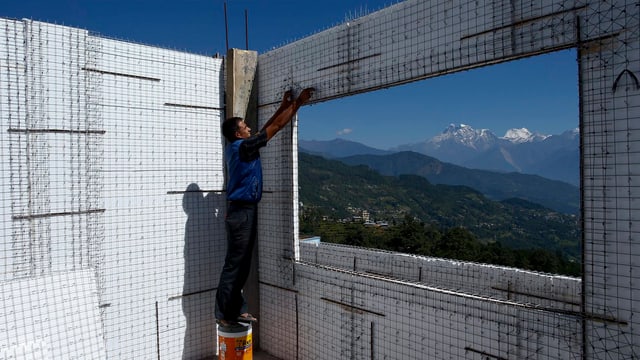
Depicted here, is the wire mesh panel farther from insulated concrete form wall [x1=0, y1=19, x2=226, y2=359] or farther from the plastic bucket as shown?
insulated concrete form wall [x1=0, y1=19, x2=226, y2=359]

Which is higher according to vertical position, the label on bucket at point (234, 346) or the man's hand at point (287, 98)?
the man's hand at point (287, 98)

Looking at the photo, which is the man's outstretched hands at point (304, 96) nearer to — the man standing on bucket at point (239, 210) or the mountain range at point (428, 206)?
the man standing on bucket at point (239, 210)

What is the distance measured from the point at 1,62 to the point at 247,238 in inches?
78.3

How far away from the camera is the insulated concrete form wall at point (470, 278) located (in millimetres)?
2000

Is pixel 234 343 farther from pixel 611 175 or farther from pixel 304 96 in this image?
pixel 611 175

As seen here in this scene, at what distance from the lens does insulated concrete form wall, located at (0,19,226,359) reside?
9.51ft

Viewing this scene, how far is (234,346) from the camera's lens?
3068 millimetres

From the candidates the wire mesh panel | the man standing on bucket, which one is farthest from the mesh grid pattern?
the man standing on bucket

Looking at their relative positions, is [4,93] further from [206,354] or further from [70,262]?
[206,354]

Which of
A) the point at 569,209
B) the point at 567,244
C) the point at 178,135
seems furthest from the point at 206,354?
the point at 569,209

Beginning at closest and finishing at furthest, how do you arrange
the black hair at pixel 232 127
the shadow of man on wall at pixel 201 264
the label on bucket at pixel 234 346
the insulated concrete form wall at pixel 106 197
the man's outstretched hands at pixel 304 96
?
the insulated concrete form wall at pixel 106 197 < the label on bucket at pixel 234 346 < the black hair at pixel 232 127 < the man's outstretched hands at pixel 304 96 < the shadow of man on wall at pixel 201 264

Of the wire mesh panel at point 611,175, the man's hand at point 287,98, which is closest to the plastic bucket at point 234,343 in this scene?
the man's hand at point 287,98

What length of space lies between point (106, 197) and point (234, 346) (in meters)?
1.47

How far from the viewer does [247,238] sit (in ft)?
10.5
